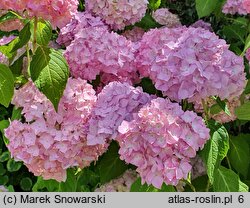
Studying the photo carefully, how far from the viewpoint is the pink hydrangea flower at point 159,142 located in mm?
1214

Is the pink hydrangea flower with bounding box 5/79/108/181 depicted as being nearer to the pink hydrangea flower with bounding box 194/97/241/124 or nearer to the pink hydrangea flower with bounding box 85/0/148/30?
the pink hydrangea flower with bounding box 194/97/241/124

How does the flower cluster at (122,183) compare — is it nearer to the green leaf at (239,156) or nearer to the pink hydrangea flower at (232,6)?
the green leaf at (239,156)

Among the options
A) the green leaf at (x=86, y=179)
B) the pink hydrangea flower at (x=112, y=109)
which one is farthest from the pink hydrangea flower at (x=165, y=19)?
the pink hydrangea flower at (x=112, y=109)

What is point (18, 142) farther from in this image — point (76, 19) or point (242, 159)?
point (242, 159)

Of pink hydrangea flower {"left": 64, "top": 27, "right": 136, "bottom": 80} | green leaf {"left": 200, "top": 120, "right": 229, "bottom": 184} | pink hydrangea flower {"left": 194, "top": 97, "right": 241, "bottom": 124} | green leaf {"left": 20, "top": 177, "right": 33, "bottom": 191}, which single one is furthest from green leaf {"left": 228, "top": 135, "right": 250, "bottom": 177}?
green leaf {"left": 20, "top": 177, "right": 33, "bottom": 191}

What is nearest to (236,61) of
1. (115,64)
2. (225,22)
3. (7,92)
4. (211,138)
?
(211,138)

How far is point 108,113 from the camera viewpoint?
4.38 feet

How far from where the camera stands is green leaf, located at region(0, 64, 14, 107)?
140cm

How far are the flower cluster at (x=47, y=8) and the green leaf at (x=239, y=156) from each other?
65 centimetres

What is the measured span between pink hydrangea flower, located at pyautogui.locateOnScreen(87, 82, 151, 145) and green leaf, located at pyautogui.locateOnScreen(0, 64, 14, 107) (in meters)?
0.22

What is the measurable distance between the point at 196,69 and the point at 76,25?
1.71 ft

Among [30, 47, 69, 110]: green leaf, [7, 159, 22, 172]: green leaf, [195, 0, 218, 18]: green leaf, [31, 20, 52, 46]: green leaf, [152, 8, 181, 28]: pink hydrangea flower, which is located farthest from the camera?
[7, 159, 22, 172]: green leaf

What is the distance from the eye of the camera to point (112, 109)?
1337 millimetres

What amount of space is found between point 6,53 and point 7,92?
0.21m
